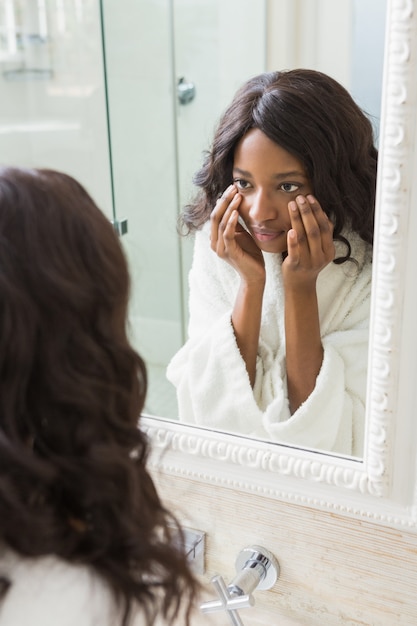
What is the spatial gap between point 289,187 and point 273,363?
0.20 meters

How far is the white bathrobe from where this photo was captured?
81 cm

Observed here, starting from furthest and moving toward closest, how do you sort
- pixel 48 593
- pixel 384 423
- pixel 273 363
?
pixel 273 363 → pixel 384 423 → pixel 48 593

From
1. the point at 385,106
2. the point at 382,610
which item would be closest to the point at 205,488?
the point at 382,610

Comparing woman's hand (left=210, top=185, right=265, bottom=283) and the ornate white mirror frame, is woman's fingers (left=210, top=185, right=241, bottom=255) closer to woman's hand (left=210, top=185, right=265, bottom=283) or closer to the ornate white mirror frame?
woman's hand (left=210, top=185, right=265, bottom=283)

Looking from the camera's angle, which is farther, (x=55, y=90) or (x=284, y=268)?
(x=55, y=90)

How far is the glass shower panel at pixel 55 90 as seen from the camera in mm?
954

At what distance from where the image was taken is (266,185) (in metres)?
0.81

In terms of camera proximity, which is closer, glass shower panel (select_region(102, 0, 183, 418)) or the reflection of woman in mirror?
the reflection of woman in mirror

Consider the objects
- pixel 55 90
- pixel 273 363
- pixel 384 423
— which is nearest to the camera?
pixel 384 423

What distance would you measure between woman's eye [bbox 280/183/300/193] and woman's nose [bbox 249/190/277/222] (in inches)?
0.7

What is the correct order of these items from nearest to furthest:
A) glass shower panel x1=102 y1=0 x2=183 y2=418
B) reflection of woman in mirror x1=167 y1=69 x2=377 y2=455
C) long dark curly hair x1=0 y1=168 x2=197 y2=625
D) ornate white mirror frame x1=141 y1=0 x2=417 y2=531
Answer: long dark curly hair x1=0 y1=168 x2=197 y2=625 → ornate white mirror frame x1=141 y1=0 x2=417 y2=531 → reflection of woman in mirror x1=167 y1=69 x2=377 y2=455 → glass shower panel x1=102 y1=0 x2=183 y2=418

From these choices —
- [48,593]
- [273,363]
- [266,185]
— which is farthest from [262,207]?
[48,593]

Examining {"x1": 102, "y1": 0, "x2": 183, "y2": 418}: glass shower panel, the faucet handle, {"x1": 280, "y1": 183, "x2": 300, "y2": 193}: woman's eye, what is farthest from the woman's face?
the faucet handle

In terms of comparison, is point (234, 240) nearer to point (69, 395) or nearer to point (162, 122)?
point (162, 122)
